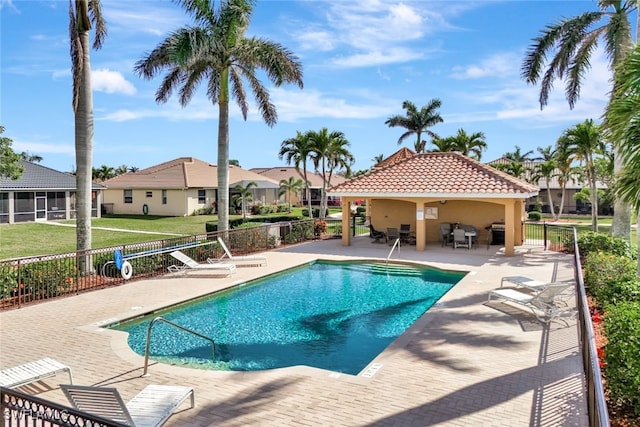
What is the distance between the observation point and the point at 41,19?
17547 millimetres

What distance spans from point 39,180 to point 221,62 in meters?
26.5

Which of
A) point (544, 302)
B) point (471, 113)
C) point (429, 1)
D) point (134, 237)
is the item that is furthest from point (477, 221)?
point (471, 113)

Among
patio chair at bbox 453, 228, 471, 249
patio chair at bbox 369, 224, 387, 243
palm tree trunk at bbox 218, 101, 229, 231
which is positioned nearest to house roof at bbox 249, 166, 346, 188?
patio chair at bbox 369, 224, 387, 243

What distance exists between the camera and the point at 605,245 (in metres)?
16.6

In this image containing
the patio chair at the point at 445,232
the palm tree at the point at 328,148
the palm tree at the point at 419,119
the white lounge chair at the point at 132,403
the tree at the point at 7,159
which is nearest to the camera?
the white lounge chair at the point at 132,403

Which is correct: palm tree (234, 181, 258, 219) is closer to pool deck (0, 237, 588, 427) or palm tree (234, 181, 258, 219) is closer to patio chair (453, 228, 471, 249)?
patio chair (453, 228, 471, 249)

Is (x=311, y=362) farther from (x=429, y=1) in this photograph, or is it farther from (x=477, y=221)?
(x=477, y=221)

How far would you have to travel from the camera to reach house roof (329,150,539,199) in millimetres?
20281

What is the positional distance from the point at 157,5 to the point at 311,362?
52.6 feet

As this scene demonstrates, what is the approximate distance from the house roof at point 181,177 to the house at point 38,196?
485 cm

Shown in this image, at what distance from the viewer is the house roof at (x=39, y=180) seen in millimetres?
35625

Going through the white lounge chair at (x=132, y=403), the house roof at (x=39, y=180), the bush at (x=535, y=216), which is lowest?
the white lounge chair at (x=132, y=403)

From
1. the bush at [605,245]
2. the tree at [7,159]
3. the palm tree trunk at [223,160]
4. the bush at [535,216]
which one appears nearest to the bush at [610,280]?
the bush at [605,245]

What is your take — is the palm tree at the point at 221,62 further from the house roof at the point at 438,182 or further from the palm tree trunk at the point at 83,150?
the house roof at the point at 438,182
